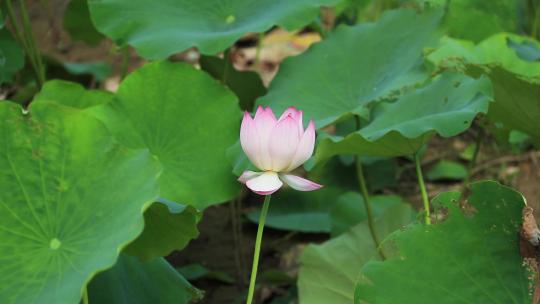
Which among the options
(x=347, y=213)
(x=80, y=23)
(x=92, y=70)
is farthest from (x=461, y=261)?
(x=92, y=70)

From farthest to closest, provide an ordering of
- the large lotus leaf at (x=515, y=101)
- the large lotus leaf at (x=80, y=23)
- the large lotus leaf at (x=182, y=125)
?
the large lotus leaf at (x=80, y=23), the large lotus leaf at (x=182, y=125), the large lotus leaf at (x=515, y=101)

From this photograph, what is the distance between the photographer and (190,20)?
6.74ft

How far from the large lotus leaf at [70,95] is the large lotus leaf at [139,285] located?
1.78ft

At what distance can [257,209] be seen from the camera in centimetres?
261

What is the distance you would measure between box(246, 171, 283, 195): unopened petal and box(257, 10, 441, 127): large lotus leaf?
1.83 ft

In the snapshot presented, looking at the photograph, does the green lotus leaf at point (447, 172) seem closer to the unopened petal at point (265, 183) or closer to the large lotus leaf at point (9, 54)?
the large lotus leaf at point (9, 54)

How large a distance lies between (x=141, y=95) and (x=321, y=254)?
508 millimetres

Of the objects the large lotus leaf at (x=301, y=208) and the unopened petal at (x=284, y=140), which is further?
the large lotus leaf at (x=301, y=208)

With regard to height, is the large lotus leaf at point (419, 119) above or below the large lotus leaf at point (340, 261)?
above

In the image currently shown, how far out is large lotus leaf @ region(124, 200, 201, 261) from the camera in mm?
1377

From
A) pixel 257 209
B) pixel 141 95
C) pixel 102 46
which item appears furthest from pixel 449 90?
pixel 102 46

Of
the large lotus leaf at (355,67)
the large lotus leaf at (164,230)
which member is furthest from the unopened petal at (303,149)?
the large lotus leaf at (355,67)

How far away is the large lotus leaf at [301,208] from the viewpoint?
7.97 feet

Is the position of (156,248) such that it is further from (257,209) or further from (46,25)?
(46,25)
